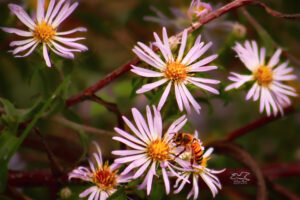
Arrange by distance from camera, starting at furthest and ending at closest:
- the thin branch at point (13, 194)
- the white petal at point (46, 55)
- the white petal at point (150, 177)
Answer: the thin branch at point (13, 194), the white petal at point (46, 55), the white petal at point (150, 177)

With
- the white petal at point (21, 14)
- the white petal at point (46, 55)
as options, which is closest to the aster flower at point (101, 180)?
the white petal at point (46, 55)

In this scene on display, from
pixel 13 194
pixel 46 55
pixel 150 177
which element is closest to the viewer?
pixel 150 177

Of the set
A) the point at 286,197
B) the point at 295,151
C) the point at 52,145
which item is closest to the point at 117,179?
the point at 52,145

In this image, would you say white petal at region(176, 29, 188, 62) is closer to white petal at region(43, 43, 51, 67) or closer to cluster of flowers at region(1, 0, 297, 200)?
cluster of flowers at region(1, 0, 297, 200)

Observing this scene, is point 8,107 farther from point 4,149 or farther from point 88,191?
point 88,191

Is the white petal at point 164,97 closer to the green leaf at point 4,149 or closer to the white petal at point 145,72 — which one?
the white petal at point 145,72

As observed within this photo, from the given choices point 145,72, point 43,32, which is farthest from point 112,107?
point 43,32
